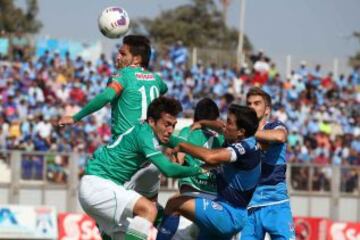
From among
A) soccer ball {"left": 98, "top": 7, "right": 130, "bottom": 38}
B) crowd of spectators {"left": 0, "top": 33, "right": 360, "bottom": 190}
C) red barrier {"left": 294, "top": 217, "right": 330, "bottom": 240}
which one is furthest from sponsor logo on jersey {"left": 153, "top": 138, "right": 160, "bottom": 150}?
crowd of spectators {"left": 0, "top": 33, "right": 360, "bottom": 190}

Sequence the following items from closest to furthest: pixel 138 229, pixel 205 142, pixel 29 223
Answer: pixel 138 229
pixel 205 142
pixel 29 223

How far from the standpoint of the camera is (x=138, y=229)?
34.5 ft

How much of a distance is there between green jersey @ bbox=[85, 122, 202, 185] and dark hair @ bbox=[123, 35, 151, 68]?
1.28 meters

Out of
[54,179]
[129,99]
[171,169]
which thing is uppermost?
[129,99]

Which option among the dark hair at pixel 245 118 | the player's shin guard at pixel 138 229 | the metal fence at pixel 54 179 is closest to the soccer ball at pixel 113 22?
the dark hair at pixel 245 118

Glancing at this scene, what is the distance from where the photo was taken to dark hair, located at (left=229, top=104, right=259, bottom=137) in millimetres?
10570

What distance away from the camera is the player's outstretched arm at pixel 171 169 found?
10.1 meters

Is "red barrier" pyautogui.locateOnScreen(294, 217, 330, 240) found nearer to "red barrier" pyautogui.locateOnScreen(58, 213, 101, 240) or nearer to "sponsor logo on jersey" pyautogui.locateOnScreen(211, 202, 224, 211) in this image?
"red barrier" pyautogui.locateOnScreen(58, 213, 101, 240)

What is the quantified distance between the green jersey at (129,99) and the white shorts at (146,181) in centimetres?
62

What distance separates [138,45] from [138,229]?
8.03 feet

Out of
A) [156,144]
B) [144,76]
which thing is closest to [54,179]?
[144,76]

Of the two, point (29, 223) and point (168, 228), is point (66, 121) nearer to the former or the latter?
point (168, 228)

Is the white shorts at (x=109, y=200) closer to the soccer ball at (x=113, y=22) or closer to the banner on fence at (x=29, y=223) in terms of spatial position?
the soccer ball at (x=113, y=22)

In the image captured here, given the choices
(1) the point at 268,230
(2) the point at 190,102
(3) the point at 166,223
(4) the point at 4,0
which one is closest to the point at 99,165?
(3) the point at 166,223
